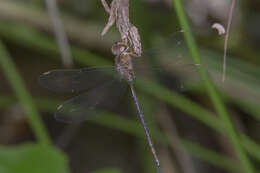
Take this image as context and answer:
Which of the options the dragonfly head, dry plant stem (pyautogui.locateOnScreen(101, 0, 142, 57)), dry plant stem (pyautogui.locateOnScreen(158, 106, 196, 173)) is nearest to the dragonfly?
the dragonfly head

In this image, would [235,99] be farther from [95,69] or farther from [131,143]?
[95,69]

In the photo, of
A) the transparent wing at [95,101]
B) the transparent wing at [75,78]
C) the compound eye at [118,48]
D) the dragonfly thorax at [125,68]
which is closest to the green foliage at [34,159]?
the transparent wing at [95,101]

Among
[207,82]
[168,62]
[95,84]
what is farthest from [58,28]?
[207,82]

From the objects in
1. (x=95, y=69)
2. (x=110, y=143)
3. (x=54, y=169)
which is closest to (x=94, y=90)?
(x=95, y=69)

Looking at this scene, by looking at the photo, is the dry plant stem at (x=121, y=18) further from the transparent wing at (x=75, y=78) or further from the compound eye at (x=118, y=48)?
the transparent wing at (x=75, y=78)

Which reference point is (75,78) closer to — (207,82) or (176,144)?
(207,82)
